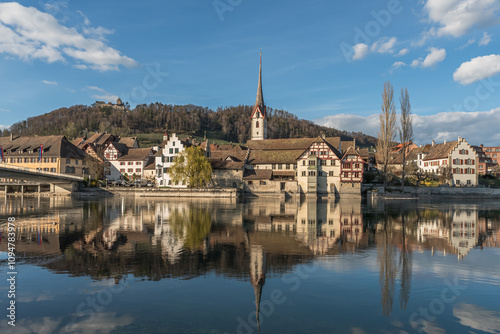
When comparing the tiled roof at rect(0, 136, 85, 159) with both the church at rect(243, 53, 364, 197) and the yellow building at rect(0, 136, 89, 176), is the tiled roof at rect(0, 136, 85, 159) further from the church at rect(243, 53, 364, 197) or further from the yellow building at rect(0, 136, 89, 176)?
the church at rect(243, 53, 364, 197)

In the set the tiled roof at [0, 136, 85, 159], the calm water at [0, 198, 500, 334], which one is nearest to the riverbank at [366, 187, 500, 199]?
the calm water at [0, 198, 500, 334]

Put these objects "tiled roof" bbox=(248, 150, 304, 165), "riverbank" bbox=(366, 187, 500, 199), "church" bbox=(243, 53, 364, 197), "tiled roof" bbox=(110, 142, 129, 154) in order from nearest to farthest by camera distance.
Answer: "riverbank" bbox=(366, 187, 500, 199) → "church" bbox=(243, 53, 364, 197) → "tiled roof" bbox=(248, 150, 304, 165) → "tiled roof" bbox=(110, 142, 129, 154)

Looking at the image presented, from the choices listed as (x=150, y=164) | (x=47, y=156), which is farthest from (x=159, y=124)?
(x=47, y=156)

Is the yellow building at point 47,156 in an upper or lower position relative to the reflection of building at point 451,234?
upper

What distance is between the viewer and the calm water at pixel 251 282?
421 inches

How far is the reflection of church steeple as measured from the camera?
42.0 feet

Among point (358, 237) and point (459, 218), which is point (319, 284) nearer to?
point (358, 237)

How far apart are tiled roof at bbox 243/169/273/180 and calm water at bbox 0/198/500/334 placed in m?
44.5

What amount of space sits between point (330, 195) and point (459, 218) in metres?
32.8

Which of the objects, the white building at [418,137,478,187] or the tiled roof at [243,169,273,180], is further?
the white building at [418,137,478,187]

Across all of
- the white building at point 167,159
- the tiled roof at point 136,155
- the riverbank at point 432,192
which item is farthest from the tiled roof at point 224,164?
the riverbank at point 432,192

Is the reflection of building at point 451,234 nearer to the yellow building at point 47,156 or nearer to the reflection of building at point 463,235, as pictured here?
the reflection of building at point 463,235

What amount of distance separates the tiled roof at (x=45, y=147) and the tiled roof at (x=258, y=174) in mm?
40090

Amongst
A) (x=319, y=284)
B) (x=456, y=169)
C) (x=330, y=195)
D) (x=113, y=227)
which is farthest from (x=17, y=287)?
(x=456, y=169)
